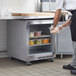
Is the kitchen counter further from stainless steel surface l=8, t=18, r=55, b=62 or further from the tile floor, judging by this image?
the tile floor

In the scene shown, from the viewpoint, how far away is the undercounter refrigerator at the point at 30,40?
434 centimetres

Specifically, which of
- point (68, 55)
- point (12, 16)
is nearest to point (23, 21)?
point (12, 16)

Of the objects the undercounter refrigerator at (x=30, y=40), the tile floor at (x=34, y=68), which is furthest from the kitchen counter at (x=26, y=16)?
the tile floor at (x=34, y=68)

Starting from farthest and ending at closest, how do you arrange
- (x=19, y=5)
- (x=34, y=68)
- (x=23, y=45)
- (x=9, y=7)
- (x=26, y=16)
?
1. (x=19, y=5)
2. (x=9, y=7)
3. (x=23, y=45)
4. (x=26, y=16)
5. (x=34, y=68)

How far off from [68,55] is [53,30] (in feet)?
7.34

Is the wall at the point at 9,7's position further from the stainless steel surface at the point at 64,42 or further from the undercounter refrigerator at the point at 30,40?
the stainless steel surface at the point at 64,42

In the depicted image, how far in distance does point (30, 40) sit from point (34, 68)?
0.62m

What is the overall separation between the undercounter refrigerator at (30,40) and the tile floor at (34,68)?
128 mm

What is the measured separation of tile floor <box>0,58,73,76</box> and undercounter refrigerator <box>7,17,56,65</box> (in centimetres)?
13

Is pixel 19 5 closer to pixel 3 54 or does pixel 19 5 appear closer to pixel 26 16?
pixel 26 16

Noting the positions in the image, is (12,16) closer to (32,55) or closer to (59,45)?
(32,55)

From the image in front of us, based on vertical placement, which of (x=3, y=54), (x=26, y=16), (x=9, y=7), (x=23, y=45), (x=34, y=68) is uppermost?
(x=9, y=7)

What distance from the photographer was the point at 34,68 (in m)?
4.16

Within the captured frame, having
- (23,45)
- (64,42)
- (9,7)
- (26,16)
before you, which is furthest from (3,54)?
(64,42)
